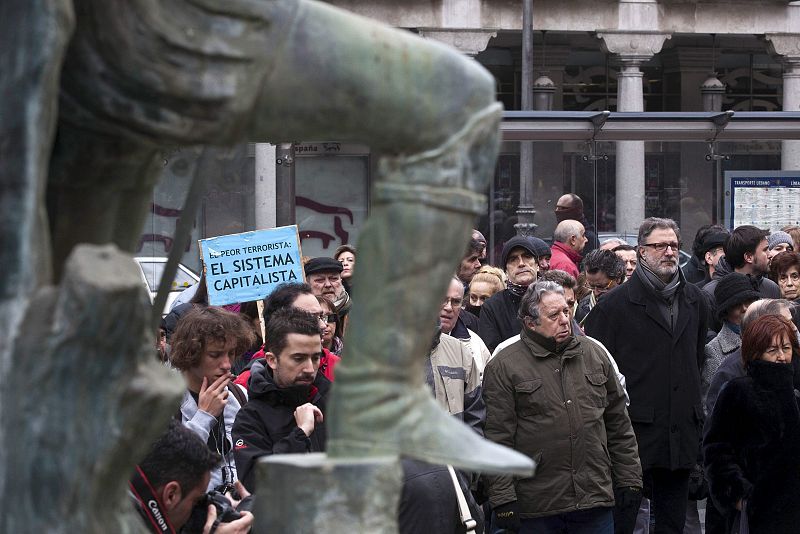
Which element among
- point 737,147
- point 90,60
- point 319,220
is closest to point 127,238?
point 90,60

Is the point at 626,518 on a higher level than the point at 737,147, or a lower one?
lower

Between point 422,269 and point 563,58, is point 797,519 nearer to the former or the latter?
point 422,269

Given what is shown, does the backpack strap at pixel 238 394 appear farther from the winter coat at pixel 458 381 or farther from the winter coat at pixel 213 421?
the winter coat at pixel 458 381

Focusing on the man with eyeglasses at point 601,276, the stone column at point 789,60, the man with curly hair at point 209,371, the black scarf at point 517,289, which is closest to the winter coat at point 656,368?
the black scarf at point 517,289

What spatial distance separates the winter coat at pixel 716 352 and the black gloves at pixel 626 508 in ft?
4.45

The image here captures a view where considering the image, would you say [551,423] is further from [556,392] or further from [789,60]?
[789,60]

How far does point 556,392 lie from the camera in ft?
26.1

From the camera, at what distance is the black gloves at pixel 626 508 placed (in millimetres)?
8250

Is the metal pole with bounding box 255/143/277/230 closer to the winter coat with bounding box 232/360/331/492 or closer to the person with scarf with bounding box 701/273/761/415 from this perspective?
A: the person with scarf with bounding box 701/273/761/415

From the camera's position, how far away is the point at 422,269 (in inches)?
111

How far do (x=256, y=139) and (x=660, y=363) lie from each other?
665 centimetres

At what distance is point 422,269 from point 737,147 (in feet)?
55.2

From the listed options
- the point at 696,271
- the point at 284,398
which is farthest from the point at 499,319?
the point at 696,271

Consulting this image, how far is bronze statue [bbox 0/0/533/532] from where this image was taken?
2525 mm
